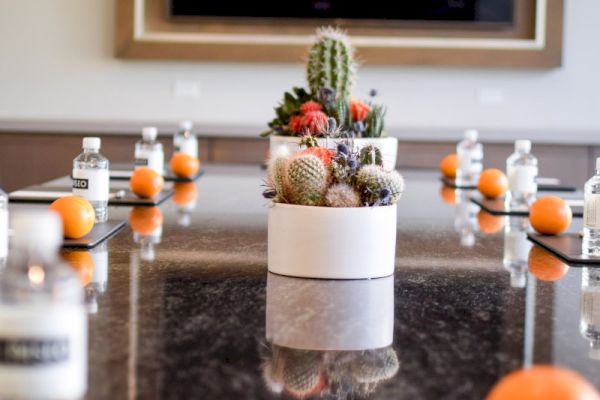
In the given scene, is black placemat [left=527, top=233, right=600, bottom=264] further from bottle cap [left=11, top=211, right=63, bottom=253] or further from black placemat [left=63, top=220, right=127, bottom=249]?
bottle cap [left=11, top=211, right=63, bottom=253]

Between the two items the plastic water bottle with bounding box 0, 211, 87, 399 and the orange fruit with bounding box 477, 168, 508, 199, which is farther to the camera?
the orange fruit with bounding box 477, 168, 508, 199

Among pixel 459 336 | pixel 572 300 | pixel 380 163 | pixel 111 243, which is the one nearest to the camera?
pixel 459 336

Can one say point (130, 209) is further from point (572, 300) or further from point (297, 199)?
point (572, 300)

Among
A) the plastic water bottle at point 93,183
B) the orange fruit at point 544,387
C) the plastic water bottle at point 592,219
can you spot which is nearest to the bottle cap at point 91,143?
the plastic water bottle at point 93,183

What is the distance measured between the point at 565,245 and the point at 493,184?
786 mm

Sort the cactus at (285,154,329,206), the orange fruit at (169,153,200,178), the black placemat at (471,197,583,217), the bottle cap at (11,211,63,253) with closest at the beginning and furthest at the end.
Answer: the bottle cap at (11,211,63,253), the cactus at (285,154,329,206), the black placemat at (471,197,583,217), the orange fruit at (169,153,200,178)

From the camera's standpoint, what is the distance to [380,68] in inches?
181

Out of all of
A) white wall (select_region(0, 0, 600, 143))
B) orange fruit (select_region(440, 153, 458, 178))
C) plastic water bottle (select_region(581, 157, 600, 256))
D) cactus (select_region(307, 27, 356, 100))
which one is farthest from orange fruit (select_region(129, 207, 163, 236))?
white wall (select_region(0, 0, 600, 143))

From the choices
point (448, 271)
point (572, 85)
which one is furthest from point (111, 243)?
point (572, 85)

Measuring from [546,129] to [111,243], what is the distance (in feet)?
11.0

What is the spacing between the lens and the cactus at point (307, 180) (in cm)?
127

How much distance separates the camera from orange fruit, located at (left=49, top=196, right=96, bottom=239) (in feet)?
5.06

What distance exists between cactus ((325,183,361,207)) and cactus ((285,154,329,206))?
1cm

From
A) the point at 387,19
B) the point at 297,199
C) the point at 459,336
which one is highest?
the point at 387,19
